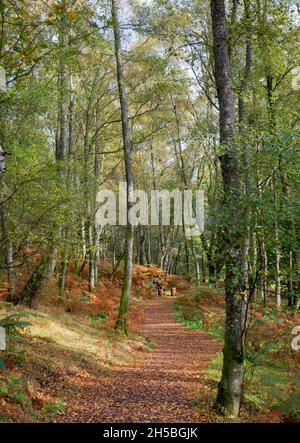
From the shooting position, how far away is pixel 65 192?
26.6ft

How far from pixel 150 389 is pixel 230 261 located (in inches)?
124

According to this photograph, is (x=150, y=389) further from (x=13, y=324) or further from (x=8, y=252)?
(x=8, y=252)

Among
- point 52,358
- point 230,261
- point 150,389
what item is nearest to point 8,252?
point 52,358

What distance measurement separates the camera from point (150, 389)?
6.92m

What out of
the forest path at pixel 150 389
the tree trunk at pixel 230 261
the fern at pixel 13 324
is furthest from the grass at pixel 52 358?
the tree trunk at pixel 230 261

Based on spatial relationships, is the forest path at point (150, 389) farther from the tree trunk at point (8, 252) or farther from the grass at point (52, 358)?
the tree trunk at point (8, 252)

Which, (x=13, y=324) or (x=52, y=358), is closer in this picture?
(x=13, y=324)

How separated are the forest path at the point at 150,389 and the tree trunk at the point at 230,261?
0.70 metres

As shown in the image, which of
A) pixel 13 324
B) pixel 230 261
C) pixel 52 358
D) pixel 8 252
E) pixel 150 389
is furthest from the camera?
pixel 8 252

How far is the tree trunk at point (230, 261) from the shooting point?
17.4ft

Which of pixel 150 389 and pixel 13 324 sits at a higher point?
pixel 13 324

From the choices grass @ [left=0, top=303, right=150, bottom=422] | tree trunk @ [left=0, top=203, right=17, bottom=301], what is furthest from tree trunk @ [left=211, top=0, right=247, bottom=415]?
tree trunk @ [left=0, top=203, right=17, bottom=301]

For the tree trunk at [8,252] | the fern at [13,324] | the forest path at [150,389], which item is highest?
the tree trunk at [8,252]
